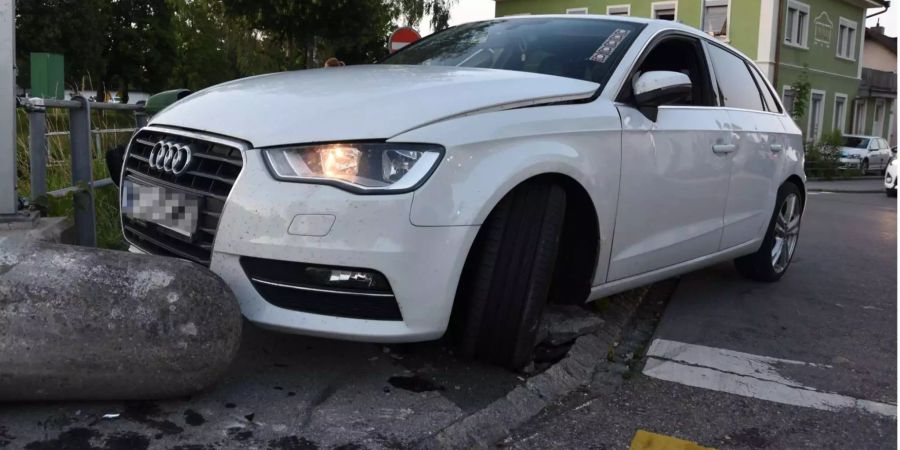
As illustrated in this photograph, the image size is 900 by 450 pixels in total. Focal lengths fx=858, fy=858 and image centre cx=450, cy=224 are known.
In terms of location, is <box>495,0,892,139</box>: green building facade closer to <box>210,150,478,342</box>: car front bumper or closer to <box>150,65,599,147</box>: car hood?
<box>150,65,599,147</box>: car hood

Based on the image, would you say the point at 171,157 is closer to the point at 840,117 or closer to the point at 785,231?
the point at 785,231

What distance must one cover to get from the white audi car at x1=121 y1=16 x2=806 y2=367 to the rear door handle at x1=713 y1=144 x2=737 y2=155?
0.10 metres

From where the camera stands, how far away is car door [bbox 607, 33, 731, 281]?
12.5ft

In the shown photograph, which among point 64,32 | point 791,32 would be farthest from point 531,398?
point 64,32

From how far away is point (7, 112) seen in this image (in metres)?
4.54

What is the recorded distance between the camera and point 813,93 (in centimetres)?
3406

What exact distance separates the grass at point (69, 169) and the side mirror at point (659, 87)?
2946mm

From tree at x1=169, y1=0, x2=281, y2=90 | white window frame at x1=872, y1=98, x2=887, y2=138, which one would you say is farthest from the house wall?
tree at x1=169, y1=0, x2=281, y2=90

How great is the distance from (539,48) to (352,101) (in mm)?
1405

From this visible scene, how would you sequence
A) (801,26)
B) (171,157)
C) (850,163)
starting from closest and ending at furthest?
(171,157) → (850,163) → (801,26)


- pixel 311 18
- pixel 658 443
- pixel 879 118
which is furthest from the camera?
pixel 879 118

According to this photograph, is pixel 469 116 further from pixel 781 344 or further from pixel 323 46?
pixel 323 46

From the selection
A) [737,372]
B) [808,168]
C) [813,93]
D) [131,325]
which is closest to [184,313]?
[131,325]

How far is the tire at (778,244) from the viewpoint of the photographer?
5.63 metres
